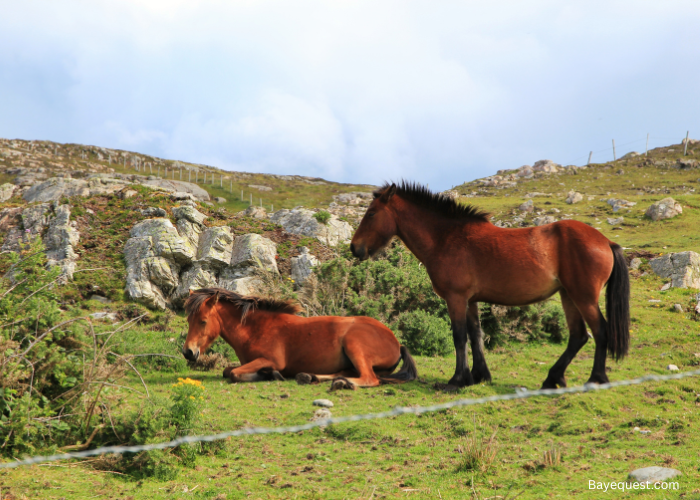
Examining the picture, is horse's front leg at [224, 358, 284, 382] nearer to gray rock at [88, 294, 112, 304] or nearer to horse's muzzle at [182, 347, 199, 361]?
horse's muzzle at [182, 347, 199, 361]

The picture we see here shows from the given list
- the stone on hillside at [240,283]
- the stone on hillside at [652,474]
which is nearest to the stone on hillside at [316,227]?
the stone on hillside at [240,283]

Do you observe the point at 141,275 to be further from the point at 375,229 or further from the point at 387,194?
the point at 387,194

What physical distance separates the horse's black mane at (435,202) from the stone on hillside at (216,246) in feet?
26.2

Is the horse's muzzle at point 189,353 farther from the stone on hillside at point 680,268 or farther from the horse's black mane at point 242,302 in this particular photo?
the stone on hillside at point 680,268

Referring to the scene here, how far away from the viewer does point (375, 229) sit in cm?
830

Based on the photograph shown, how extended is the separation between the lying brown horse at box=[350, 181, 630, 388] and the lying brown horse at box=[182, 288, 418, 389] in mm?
1217

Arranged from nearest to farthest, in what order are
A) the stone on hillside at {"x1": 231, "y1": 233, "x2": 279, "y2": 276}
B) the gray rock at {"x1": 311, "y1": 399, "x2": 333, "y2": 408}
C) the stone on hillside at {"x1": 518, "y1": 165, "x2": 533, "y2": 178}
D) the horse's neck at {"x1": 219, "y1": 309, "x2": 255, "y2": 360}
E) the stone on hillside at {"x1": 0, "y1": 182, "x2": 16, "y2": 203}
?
the gray rock at {"x1": 311, "y1": 399, "x2": 333, "y2": 408}
the horse's neck at {"x1": 219, "y1": 309, "x2": 255, "y2": 360}
the stone on hillside at {"x1": 231, "y1": 233, "x2": 279, "y2": 276}
the stone on hillside at {"x1": 0, "y1": 182, "x2": 16, "y2": 203}
the stone on hillside at {"x1": 518, "y1": 165, "x2": 533, "y2": 178}

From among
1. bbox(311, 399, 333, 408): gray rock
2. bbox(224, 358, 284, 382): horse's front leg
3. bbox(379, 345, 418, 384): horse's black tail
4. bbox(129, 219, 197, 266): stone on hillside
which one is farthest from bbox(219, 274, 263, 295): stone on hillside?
bbox(311, 399, 333, 408): gray rock

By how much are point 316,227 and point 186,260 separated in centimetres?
559

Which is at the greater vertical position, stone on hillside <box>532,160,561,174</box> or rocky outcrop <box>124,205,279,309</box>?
stone on hillside <box>532,160,561,174</box>

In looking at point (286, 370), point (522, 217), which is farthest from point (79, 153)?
point (286, 370)

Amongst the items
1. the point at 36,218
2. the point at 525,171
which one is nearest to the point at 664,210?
the point at 36,218

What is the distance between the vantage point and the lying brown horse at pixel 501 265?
7.36 m

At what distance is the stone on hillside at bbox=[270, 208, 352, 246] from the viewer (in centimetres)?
1855
